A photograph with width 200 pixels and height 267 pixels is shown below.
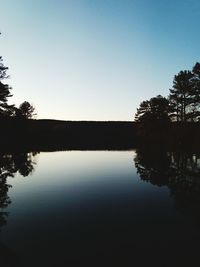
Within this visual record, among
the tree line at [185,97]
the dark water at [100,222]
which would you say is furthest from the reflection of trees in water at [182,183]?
the tree line at [185,97]

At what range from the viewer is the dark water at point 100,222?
816cm

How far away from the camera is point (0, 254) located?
8.28m

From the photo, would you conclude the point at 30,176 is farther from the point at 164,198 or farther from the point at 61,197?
the point at 164,198

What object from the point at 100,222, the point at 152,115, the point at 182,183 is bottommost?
the point at 100,222

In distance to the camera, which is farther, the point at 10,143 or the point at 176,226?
the point at 10,143

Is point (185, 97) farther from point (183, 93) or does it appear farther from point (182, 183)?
point (182, 183)

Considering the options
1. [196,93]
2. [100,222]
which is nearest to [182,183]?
[100,222]

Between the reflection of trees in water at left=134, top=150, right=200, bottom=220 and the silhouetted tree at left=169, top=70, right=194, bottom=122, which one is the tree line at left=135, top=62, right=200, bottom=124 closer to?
the silhouetted tree at left=169, top=70, right=194, bottom=122

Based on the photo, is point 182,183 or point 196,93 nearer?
point 182,183

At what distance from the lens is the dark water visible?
8.16 meters

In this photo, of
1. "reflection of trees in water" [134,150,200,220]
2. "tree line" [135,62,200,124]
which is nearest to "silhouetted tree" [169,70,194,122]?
"tree line" [135,62,200,124]

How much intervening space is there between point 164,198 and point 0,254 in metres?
9.69

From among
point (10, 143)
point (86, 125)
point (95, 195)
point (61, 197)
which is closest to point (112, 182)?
point (95, 195)

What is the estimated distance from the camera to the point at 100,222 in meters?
11.6
